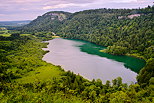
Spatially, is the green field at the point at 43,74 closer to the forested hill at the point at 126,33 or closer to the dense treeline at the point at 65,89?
the dense treeline at the point at 65,89

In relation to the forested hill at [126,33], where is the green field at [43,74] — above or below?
below

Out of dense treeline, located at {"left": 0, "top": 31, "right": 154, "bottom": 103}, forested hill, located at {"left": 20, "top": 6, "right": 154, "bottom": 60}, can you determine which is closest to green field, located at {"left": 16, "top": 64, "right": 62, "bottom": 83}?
dense treeline, located at {"left": 0, "top": 31, "right": 154, "bottom": 103}

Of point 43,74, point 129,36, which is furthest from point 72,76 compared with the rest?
point 129,36

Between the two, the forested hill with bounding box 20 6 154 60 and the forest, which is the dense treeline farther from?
the forested hill with bounding box 20 6 154 60

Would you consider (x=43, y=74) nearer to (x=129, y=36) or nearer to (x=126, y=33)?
(x=129, y=36)

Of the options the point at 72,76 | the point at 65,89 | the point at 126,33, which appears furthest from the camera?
the point at 126,33

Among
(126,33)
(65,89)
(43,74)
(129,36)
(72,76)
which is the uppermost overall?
(126,33)

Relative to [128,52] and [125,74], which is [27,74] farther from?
[128,52]

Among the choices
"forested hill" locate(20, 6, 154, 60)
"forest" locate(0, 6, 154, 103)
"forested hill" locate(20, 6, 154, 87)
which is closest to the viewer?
"forest" locate(0, 6, 154, 103)

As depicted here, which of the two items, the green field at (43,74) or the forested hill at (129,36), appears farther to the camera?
the forested hill at (129,36)

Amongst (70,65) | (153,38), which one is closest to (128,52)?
(153,38)

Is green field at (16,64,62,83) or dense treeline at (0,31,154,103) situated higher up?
dense treeline at (0,31,154,103)

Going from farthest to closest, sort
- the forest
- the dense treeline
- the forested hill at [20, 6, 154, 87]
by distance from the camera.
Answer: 1. the forested hill at [20, 6, 154, 87]
2. the forest
3. the dense treeline

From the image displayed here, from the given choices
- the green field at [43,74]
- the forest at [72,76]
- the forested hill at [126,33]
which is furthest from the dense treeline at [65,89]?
the forested hill at [126,33]
